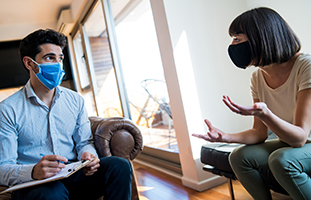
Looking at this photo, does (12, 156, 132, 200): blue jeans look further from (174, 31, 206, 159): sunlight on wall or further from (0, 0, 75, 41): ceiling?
(0, 0, 75, 41): ceiling

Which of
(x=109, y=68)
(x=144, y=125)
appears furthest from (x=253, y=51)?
(x=109, y=68)

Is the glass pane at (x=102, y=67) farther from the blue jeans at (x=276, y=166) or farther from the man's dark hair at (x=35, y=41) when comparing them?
the blue jeans at (x=276, y=166)

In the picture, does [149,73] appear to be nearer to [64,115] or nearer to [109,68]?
[109,68]

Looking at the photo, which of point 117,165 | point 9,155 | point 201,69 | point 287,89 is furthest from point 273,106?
point 9,155

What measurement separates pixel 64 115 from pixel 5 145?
0.36 metres

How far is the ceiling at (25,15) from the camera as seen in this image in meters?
4.77

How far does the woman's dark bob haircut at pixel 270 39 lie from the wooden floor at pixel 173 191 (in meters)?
1.02

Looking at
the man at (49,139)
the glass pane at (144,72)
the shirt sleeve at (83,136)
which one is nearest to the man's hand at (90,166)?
the man at (49,139)

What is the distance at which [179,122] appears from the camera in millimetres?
2309

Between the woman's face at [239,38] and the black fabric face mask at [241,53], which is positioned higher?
the woman's face at [239,38]

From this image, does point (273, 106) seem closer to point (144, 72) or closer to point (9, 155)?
point (9, 155)

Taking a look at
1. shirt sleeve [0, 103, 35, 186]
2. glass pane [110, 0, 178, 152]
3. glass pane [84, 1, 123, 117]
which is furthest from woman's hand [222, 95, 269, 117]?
glass pane [84, 1, 123, 117]

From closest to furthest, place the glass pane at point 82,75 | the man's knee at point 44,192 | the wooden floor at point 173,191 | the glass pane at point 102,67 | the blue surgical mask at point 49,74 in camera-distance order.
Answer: the man's knee at point 44,192, the blue surgical mask at point 49,74, the wooden floor at point 173,191, the glass pane at point 102,67, the glass pane at point 82,75

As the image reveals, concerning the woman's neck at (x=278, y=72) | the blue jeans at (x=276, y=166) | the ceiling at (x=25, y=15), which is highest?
the ceiling at (x=25, y=15)
